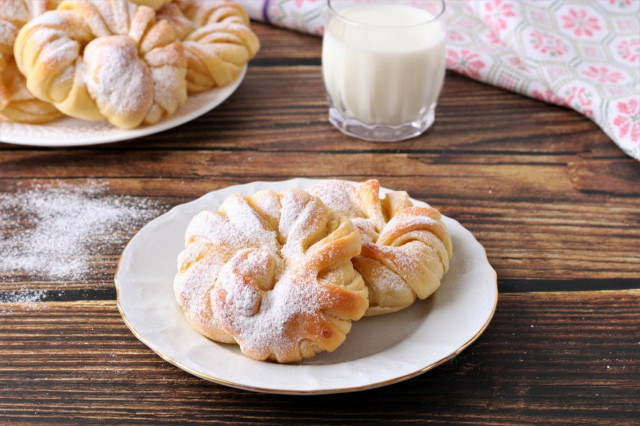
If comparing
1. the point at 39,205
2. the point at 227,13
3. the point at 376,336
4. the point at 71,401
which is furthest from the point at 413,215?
the point at 227,13

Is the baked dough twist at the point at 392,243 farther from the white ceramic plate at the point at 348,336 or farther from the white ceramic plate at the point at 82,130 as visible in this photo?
the white ceramic plate at the point at 82,130

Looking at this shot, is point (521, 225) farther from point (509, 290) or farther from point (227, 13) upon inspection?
point (227, 13)

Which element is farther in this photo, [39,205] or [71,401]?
[39,205]

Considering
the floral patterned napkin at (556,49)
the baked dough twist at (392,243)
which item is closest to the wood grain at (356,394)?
the baked dough twist at (392,243)

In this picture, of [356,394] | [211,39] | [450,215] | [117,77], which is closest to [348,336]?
[356,394]

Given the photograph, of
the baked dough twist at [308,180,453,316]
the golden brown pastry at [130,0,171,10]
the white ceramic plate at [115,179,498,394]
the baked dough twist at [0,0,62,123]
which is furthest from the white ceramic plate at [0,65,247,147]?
the baked dough twist at [308,180,453,316]

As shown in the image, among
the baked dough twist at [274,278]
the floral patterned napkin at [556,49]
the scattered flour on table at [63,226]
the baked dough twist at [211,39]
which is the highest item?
the baked dough twist at [274,278]

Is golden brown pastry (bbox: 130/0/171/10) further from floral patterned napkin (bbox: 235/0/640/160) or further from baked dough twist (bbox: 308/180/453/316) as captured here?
baked dough twist (bbox: 308/180/453/316)
